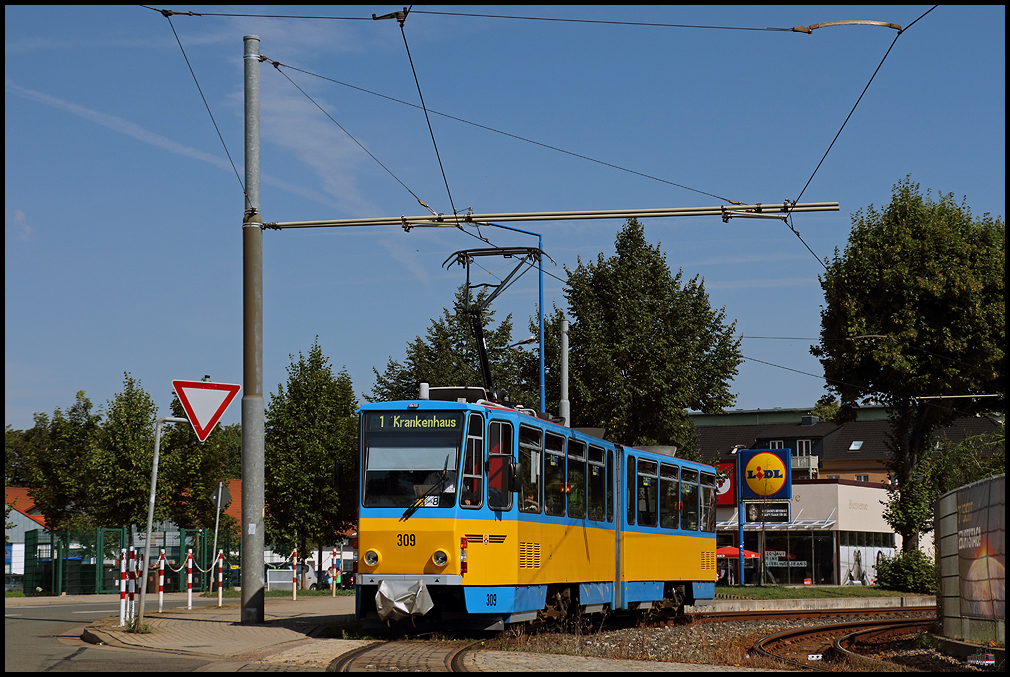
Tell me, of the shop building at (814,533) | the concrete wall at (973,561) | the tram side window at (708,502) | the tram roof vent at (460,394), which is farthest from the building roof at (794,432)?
the tram roof vent at (460,394)

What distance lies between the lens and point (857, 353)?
3756cm

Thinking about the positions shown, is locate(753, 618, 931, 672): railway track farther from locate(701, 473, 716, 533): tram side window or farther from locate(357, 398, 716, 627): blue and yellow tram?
locate(357, 398, 716, 627): blue and yellow tram

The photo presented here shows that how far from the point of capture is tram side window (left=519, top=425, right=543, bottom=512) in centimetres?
1561

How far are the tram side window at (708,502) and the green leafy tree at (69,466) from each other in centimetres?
2284

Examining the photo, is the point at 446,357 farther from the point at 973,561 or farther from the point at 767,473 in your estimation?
the point at 973,561

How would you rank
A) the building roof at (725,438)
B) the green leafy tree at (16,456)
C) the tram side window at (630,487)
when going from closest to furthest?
the tram side window at (630,487) → the building roof at (725,438) → the green leafy tree at (16,456)

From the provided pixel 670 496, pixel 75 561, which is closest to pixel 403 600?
pixel 670 496

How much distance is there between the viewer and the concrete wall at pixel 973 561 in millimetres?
13992

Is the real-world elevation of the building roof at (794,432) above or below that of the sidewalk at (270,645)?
above

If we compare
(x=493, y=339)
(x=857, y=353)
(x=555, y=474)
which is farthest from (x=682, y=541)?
(x=493, y=339)

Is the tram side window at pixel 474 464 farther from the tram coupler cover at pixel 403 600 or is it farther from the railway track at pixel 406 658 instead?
the railway track at pixel 406 658

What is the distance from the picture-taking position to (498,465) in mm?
15148

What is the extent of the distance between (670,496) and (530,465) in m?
6.34

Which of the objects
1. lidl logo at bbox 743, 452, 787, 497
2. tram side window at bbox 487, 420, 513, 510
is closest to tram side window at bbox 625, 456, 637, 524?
tram side window at bbox 487, 420, 513, 510
